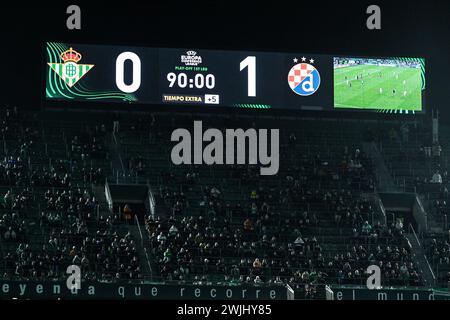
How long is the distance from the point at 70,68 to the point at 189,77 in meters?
4.62

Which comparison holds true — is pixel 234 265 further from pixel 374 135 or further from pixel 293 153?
pixel 374 135

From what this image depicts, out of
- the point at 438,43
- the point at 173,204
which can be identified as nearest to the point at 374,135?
the point at 438,43

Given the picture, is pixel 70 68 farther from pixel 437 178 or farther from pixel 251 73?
pixel 437 178

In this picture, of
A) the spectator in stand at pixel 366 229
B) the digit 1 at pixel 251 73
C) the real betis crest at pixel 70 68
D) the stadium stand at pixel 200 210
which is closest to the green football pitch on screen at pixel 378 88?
the stadium stand at pixel 200 210

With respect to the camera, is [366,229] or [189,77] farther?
[189,77]

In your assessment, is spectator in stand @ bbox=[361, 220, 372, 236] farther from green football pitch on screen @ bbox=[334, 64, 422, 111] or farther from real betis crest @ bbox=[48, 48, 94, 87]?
real betis crest @ bbox=[48, 48, 94, 87]

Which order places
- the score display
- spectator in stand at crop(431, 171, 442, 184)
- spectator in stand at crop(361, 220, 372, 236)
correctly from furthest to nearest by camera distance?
the score display < spectator in stand at crop(431, 171, 442, 184) < spectator in stand at crop(361, 220, 372, 236)

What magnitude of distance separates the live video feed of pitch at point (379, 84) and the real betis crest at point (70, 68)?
10.2m

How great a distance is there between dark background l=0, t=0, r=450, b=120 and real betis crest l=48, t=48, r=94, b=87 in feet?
2.88

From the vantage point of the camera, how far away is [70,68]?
39844 millimetres

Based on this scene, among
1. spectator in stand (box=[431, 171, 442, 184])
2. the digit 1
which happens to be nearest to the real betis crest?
the digit 1

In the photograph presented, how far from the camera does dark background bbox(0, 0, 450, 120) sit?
40656 mm

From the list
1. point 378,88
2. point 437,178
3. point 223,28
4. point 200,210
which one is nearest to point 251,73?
point 223,28
